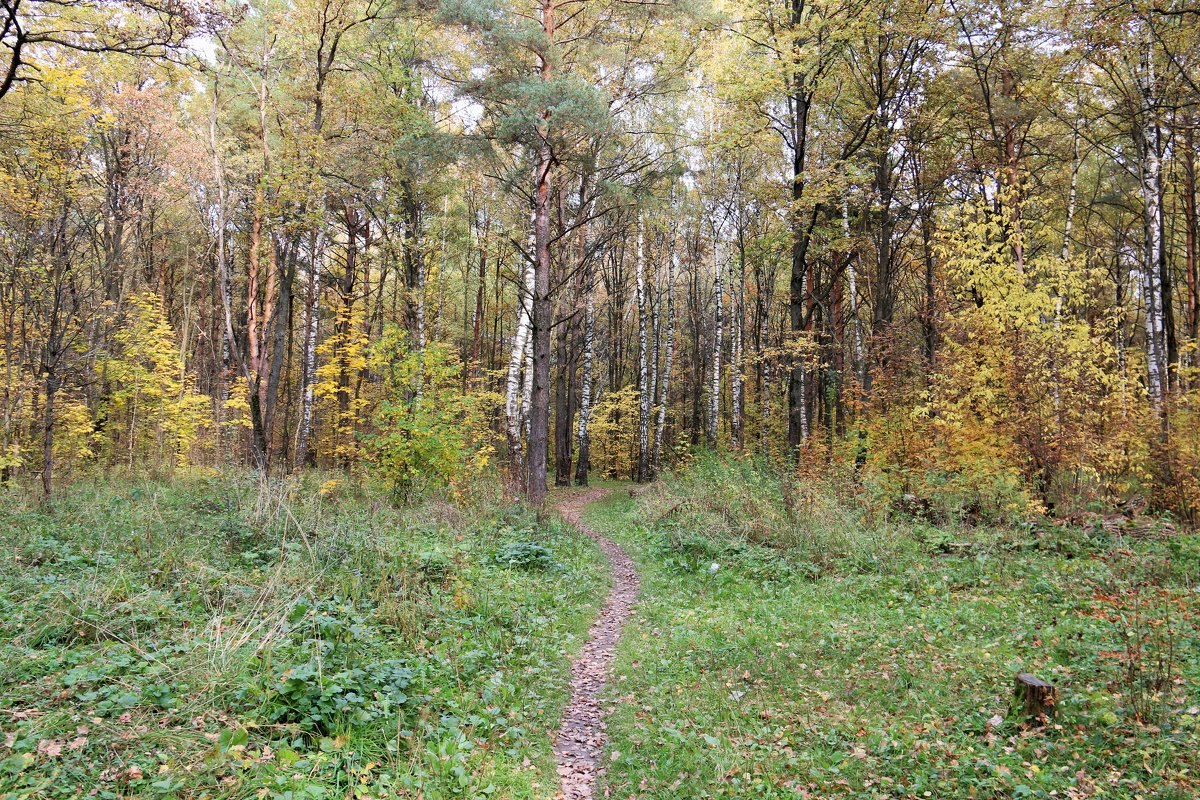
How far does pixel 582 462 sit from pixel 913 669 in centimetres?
1890

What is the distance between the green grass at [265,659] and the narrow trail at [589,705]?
17 cm

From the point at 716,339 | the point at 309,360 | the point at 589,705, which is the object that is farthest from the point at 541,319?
the point at 716,339

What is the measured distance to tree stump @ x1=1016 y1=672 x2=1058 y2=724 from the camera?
4027mm

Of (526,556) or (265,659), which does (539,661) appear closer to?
(265,659)

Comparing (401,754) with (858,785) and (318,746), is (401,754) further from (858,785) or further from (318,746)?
(858,785)

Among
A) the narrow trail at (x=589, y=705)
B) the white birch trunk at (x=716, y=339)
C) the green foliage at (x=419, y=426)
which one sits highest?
the white birch trunk at (x=716, y=339)

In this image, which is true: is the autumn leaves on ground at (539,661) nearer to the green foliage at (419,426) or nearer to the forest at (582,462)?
the forest at (582,462)

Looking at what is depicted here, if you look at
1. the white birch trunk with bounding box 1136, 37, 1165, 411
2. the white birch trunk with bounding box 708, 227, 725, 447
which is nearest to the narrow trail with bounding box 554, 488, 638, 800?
the white birch trunk with bounding box 708, 227, 725, 447

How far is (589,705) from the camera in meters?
5.59

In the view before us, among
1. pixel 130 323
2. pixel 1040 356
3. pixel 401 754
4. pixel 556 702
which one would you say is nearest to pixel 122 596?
pixel 401 754

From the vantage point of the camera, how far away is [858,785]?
148 inches

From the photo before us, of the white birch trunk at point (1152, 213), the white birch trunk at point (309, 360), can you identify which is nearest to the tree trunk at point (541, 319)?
the white birch trunk at point (309, 360)

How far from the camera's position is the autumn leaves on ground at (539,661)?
338 centimetres

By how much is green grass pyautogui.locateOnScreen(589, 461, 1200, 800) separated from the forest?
45 millimetres
